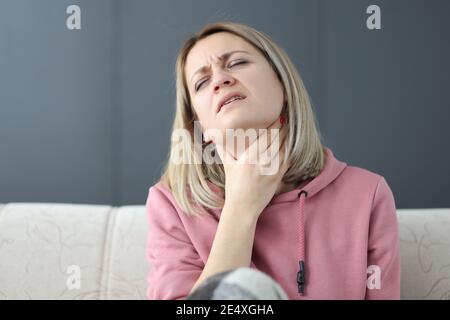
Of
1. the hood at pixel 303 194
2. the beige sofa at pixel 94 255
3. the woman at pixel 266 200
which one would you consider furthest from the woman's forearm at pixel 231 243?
the beige sofa at pixel 94 255

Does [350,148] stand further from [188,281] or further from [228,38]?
[188,281]

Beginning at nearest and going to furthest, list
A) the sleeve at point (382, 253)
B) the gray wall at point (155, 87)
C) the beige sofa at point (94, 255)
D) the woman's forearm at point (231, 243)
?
the woman's forearm at point (231, 243), the sleeve at point (382, 253), the beige sofa at point (94, 255), the gray wall at point (155, 87)

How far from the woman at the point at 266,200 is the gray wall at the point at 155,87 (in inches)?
29.9

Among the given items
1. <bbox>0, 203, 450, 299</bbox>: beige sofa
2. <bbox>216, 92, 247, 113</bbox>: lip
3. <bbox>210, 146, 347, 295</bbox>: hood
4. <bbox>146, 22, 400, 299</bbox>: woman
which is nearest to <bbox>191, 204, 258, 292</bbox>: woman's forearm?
<bbox>146, 22, 400, 299</bbox>: woman

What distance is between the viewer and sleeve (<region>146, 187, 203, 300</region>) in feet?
3.19

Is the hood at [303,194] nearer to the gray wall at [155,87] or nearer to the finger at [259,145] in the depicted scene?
the finger at [259,145]

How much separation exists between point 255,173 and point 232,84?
0.18 m

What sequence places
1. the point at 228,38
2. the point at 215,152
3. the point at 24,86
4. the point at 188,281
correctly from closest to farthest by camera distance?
the point at 188,281 < the point at 228,38 < the point at 215,152 < the point at 24,86

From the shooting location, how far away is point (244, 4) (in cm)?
190

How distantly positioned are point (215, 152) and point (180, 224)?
8.6 inches

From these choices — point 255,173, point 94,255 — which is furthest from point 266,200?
point 94,255

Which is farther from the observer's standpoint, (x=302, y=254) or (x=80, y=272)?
(x=80, y=272)

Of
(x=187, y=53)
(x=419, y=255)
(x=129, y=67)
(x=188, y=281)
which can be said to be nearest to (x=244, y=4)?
(x=129, y=67)

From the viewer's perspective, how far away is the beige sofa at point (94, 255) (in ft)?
4.02
